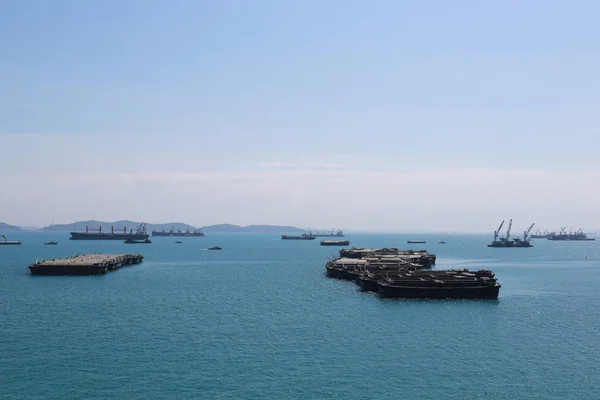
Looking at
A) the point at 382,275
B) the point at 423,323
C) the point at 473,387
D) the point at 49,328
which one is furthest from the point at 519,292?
the point at 49,328

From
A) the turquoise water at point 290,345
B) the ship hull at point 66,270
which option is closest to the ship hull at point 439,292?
the turquoise water at point 290,345

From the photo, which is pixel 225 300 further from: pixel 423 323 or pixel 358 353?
pixel 358 353

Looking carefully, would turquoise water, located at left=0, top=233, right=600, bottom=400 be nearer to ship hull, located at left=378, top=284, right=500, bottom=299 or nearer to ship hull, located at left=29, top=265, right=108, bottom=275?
ship hull, located at left=378, top=284, right=500, bottom=299

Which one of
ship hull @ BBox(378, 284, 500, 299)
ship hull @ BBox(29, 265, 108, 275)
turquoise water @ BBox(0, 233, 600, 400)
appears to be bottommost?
turquoise water @ BBox(0, 233, 600, 400)

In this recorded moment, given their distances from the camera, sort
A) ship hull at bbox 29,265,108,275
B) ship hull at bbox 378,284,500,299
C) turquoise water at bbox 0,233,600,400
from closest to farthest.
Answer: turquoise water at bbox 0,233,600,400 → ship hull at bbox 378,284,500,299 → ship hull at bbox 29,265,108,275

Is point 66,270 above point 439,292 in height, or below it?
above

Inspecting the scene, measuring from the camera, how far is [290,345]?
196 feet

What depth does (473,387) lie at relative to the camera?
1810 inches

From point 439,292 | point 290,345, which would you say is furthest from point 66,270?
point 290,345

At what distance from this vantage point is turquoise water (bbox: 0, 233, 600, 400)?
45500mm

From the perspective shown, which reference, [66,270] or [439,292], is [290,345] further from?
[66,270]

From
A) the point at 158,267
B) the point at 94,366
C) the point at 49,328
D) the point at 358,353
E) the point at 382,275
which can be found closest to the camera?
the point at 94,366

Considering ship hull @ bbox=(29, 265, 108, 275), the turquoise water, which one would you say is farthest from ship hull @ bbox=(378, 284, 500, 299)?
ship hull @ bbox=(29, 265, 108, 275)

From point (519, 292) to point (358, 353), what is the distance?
64.9m
